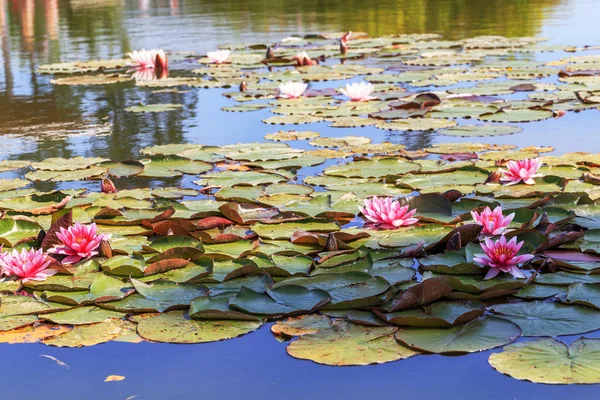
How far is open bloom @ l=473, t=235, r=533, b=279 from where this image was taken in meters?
2.46

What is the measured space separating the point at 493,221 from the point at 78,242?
56.1 inches

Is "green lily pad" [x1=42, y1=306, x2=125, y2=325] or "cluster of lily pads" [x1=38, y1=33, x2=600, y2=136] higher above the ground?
"cluster of lily pads" [x1=38, y1=33, x2=600, y2=136]

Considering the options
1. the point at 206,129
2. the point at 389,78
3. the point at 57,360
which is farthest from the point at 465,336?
the point at 389,78

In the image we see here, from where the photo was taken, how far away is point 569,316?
2.19 metres

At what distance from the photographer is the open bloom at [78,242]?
277 cm

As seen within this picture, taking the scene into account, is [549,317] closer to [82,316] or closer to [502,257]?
[502,257]

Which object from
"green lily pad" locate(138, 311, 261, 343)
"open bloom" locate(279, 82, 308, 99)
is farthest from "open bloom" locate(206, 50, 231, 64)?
"green lily pad" locate(138, 311, 261, 343)

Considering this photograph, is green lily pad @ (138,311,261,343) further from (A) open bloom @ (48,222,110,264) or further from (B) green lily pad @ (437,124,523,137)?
(B) green lily pad @ (437,124,523,137)

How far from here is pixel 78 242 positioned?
2.78 metres

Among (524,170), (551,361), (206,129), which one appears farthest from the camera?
(206,129)

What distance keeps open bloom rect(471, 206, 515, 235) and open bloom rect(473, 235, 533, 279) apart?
0.78 ft

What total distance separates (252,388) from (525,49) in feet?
22.1

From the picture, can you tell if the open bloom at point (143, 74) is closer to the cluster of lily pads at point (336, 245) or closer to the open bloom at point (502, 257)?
the cluster of lily pads at point (336, 245)

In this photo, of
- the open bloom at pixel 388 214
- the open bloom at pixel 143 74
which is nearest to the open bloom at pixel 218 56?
the open bloom at pixel 143 74
